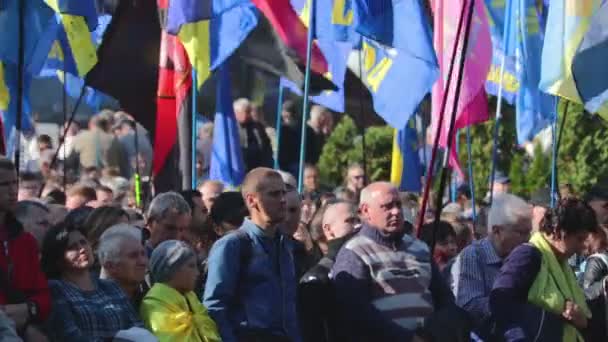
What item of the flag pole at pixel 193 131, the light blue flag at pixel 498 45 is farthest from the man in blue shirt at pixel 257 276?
the light blue flag at pixel 498 45

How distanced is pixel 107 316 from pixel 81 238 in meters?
0.44

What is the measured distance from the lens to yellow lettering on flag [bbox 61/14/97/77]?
11656 mm

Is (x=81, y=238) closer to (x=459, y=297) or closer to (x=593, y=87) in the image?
(x=459, y=297)

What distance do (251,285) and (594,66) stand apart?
3034mm

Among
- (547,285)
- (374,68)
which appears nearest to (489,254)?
(547,285)

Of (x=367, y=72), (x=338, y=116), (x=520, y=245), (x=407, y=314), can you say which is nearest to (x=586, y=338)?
(x=520, y=245)

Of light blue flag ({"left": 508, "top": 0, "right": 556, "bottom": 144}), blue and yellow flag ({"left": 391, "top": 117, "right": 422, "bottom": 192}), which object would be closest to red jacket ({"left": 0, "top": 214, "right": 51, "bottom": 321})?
light blue flag ({"left": 508, "top": 0, "right": 556, "bottom": 144})

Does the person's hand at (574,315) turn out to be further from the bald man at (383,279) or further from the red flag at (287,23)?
the red flag at (287,23)

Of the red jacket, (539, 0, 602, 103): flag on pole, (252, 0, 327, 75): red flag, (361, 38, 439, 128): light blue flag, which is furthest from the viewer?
(252, 0, 327, 75): red flag

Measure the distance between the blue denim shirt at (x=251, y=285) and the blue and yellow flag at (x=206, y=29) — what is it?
3.35m

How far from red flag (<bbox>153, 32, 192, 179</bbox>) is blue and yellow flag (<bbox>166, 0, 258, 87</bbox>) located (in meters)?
0.43

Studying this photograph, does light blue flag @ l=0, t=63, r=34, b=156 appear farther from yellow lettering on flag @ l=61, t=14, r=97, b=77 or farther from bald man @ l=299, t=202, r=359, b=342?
bald man @ l=299, t=202, r=359, b=342

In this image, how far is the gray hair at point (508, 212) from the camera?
9.94m

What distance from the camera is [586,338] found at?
10.4m
